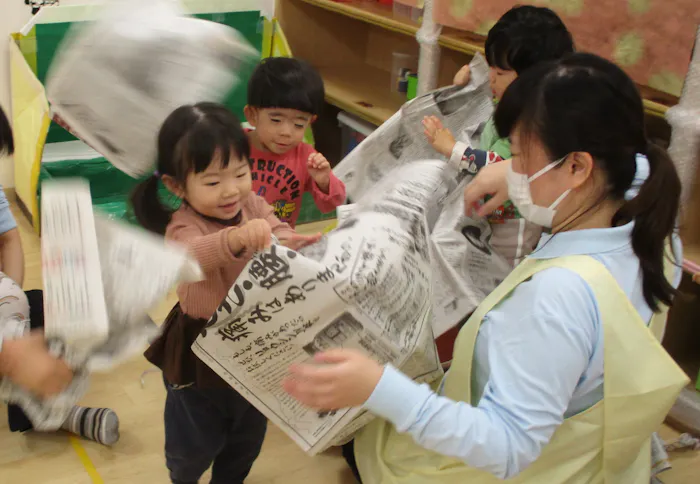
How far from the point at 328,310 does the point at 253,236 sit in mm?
146

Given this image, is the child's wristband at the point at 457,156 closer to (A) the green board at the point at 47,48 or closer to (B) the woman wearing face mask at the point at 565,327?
(B) the woman wearing face mask at the point at 565,327

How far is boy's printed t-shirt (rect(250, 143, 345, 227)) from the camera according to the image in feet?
4.89

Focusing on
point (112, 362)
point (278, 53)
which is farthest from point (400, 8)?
point (112, 362)

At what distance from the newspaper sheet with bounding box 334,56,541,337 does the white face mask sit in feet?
1.03

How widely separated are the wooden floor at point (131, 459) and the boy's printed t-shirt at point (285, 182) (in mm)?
379

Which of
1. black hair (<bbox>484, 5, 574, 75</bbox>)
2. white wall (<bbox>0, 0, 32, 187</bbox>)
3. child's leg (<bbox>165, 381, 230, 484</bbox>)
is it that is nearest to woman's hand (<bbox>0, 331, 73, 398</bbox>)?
child's leg (<bbox>165, 381, 230, 484</bbox>)

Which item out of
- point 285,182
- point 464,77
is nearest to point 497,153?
point 464,77

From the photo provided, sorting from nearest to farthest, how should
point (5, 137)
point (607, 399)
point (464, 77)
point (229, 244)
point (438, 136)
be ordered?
point (607, 399) < point (229, 244) < point (5, 137) < point (438, 136) < point (464, 77)

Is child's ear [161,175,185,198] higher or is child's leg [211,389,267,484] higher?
child's ear [161,175,185,198]

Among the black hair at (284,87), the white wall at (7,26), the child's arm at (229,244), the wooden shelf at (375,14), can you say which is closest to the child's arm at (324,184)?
the black hair at (284,87)

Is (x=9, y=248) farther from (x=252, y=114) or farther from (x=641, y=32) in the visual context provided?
(x=641, y=32)

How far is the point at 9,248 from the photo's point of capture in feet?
5.05

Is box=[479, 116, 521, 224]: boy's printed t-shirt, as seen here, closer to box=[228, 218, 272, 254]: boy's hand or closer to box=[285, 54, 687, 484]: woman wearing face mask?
box=[285, 54, 687, 484]: woman wearing face mask

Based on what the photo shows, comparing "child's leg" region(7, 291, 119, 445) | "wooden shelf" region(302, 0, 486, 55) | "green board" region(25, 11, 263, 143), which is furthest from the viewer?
"green board" region(25, 11, 263, 143)
